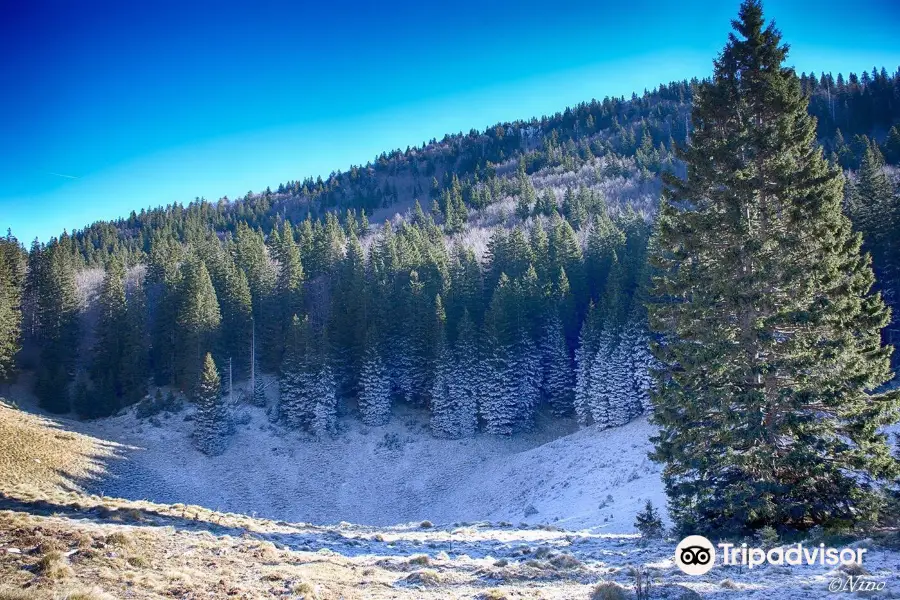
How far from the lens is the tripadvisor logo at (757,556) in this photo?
1102cm

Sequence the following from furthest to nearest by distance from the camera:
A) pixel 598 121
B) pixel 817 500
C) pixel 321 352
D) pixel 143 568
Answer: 1. pixel 598 121
2. pixel 321 352
3. pixel 817 500
4. pixel 143 568

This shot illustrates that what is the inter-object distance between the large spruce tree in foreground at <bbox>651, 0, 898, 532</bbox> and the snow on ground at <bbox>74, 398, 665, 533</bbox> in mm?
13597

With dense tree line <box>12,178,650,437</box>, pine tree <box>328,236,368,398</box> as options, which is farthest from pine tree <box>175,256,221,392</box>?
pine tree <box>328,236,368,398</box>

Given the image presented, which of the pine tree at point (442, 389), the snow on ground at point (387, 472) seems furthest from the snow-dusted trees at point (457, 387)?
the snow on ground at point (387, 472)

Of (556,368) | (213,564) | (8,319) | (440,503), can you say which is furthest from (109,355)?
(213,564)

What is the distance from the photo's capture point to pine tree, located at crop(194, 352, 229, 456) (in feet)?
158

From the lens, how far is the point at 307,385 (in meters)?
54.0

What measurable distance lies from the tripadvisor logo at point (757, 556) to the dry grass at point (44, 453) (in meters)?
36.0

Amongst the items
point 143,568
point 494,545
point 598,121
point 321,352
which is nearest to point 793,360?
point 494,545

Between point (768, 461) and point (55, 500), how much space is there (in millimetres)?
25600

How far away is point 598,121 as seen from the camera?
197750 mm

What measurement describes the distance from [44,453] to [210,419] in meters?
13.3

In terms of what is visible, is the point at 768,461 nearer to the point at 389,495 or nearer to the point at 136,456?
the point at 389,495

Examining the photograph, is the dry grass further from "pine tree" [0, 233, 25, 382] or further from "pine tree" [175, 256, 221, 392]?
"pine tree" [0, 233, 25, 382]
